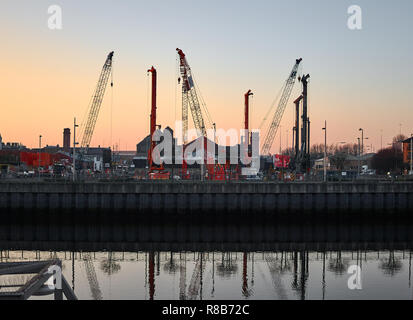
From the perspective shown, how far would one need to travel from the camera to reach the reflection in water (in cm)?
2705

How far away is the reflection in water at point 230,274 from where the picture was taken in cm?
2705

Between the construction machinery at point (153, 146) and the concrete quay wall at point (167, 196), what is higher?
the construction machinery at point (153, 146)

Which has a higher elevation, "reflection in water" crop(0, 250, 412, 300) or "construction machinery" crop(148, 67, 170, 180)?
"construction machinery" crop(148, 67, 170, 180)

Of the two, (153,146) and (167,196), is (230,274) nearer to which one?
(167,196)

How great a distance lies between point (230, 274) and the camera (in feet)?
103

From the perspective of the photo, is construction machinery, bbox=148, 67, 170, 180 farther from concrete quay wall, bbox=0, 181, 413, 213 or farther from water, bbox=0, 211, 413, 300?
water, bbox=0, 211, 413, 300

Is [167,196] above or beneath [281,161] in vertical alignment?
beneath

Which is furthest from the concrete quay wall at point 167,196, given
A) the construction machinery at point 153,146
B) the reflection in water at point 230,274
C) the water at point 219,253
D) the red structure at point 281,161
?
the red structure at point 281,161

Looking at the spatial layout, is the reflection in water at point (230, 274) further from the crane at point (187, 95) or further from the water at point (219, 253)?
the crane at point (187, 95)

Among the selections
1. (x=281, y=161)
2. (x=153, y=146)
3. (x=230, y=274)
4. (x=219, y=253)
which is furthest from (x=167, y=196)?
(x=281, y=161)

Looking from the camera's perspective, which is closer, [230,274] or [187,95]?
[230,274]

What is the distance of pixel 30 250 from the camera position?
40188 millimetres

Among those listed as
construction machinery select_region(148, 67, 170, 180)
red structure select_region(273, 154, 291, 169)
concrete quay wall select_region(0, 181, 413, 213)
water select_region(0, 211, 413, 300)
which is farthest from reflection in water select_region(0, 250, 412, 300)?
red structure select_region(273, 154, 291, 169)
